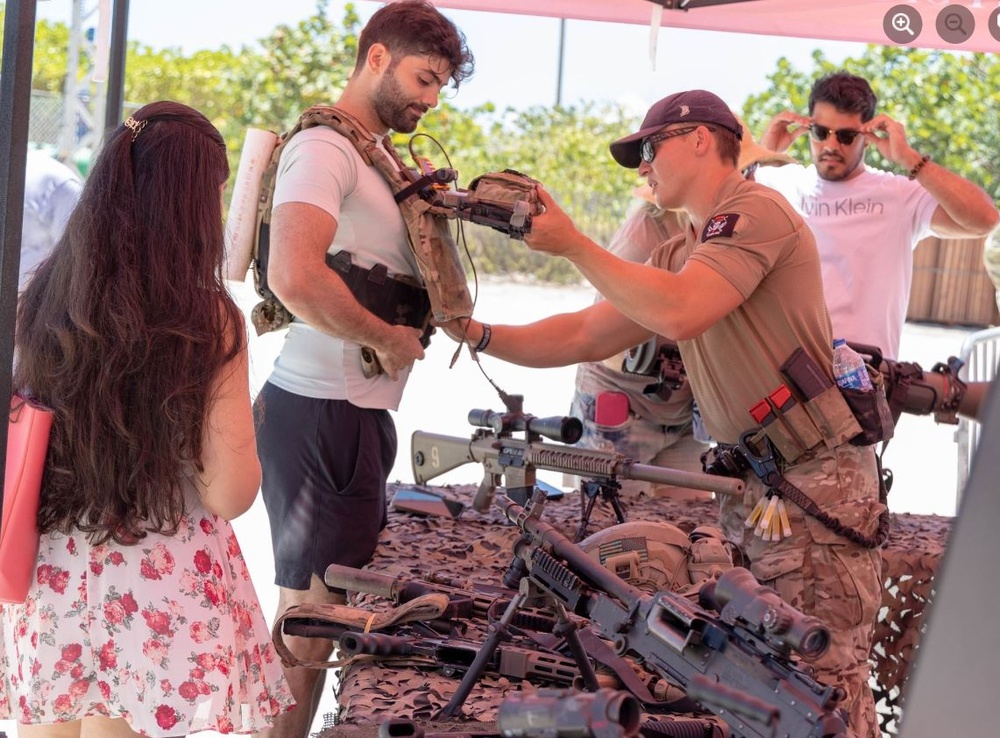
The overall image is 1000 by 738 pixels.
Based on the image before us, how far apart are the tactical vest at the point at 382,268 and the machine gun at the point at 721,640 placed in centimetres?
122

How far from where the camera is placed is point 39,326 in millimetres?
2191

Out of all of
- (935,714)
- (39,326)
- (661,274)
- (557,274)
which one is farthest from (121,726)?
(557,274)

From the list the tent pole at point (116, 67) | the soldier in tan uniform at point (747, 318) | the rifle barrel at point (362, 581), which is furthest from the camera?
the tent pole at point (116, 67)

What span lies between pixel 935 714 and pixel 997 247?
15.4ft

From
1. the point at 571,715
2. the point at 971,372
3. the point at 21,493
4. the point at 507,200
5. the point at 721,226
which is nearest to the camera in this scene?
the point at 571,715

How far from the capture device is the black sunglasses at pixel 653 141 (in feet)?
9.33

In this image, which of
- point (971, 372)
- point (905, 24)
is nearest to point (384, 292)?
point (905, 24)

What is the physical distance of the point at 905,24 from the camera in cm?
420

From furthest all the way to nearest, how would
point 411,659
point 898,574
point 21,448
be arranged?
point 898,574 < point 411,659 < point 21,448

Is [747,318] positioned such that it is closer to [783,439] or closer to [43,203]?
[783,439]

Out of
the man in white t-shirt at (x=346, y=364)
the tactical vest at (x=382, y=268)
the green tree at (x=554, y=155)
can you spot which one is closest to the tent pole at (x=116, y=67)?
the tactical vest at (x=382, y=268)

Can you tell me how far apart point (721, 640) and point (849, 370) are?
4.54 ft

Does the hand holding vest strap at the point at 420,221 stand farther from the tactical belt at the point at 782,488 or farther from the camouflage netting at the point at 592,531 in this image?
the tactical belt at the point at 782,488

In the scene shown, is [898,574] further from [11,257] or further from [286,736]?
[11,257]
